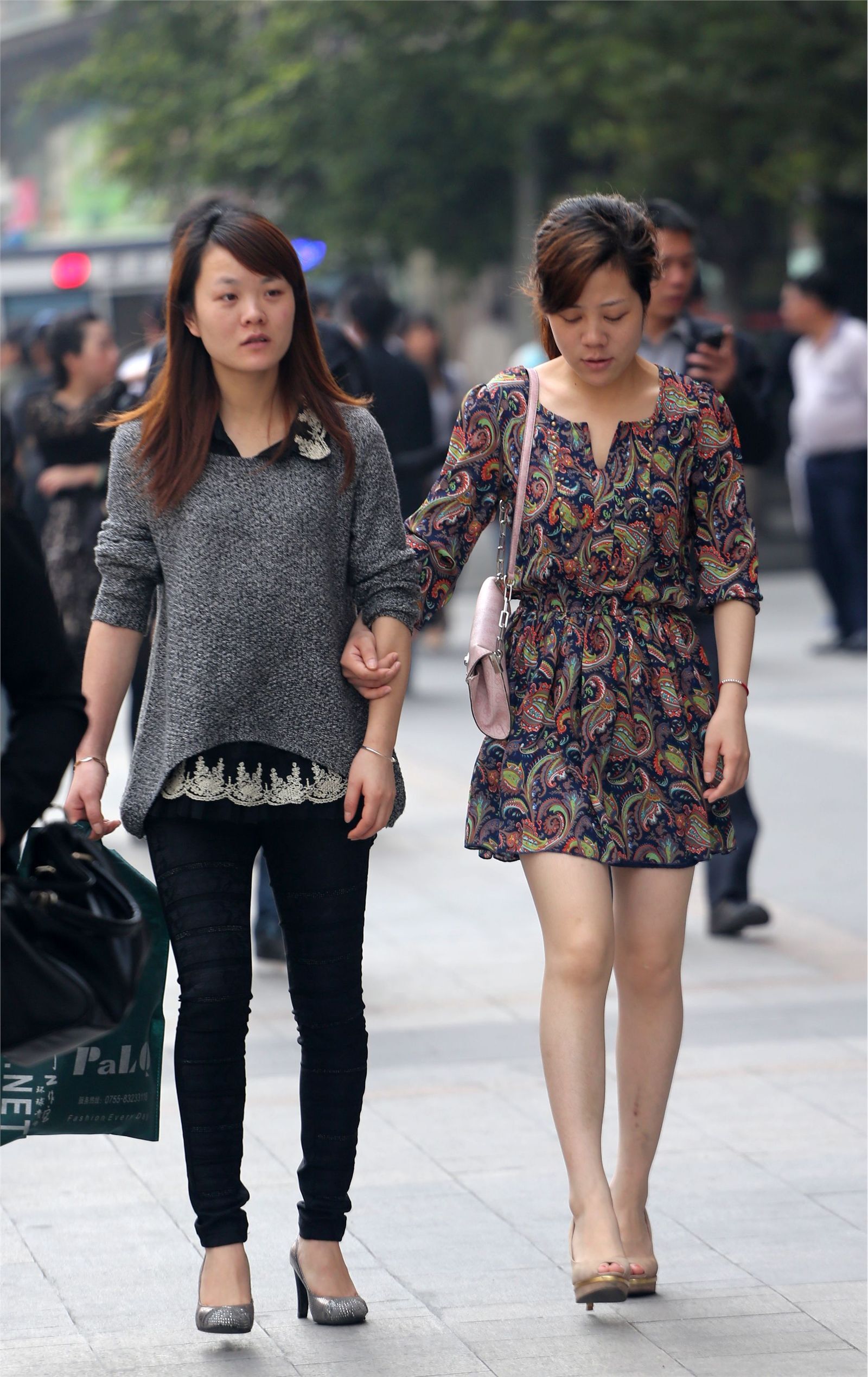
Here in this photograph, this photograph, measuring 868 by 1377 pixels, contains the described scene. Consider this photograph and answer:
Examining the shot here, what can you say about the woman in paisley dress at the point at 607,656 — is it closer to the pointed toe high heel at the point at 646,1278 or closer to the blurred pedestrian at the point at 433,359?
the pointed toe high heel at the point at 646,1278

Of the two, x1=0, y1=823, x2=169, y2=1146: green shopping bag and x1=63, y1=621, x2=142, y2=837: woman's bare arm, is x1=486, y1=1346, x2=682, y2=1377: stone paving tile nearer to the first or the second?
x1=0, y1=823, x2=169, y2=1146: green shopping bag

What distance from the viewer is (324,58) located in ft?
74.3

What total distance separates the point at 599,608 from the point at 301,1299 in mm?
1276

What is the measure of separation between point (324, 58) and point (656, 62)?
6811mm

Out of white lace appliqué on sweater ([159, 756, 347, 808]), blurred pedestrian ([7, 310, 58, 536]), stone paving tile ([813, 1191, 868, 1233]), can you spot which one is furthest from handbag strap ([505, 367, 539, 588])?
blurred pedestrian ([7, 310, 58, 536])

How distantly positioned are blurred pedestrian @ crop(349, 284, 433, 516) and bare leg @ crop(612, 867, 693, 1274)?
16.4ft

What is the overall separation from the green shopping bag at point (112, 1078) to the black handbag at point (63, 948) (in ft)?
1.46

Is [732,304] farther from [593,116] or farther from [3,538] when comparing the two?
[3,538]

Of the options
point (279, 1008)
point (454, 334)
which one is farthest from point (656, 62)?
point (454, 334)

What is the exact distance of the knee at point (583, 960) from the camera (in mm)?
3672

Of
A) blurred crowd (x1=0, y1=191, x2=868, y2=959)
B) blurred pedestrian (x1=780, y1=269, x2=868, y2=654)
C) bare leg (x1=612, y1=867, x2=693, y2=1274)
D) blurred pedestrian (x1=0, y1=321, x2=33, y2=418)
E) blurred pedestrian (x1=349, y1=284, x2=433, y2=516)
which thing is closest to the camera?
bare leg (x1=612, y1=867, x2=693, y2=1274)

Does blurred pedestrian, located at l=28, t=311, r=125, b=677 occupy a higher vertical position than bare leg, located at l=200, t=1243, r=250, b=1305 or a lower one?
higher

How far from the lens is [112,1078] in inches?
140

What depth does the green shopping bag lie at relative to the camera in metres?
A: 3.50
